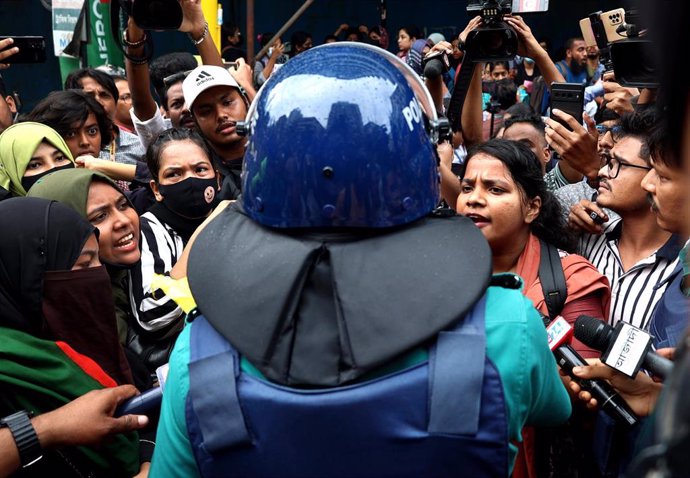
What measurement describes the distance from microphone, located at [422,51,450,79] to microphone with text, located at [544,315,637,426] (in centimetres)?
155

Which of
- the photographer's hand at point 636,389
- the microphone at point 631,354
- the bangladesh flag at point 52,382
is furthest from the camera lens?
the photographer's hand at point 636,389

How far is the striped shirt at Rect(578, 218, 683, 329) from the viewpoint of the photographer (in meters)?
2.47

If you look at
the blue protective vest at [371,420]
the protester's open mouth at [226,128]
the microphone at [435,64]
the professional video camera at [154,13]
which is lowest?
the protester's open mouth at [226,128]

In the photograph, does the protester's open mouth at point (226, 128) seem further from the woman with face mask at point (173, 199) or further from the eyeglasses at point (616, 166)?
the eyeglasses at point (616, 166)

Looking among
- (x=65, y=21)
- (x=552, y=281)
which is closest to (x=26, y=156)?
(x=552, y=281)

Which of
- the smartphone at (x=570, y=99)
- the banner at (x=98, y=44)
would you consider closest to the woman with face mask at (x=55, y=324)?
the smartphone at (x=570, y=99)

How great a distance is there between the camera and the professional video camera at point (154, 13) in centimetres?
320

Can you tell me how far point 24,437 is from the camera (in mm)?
1791

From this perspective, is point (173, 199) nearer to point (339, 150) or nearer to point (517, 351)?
point (339, 150)

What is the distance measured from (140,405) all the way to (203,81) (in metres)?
1.95

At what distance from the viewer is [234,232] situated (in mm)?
1371

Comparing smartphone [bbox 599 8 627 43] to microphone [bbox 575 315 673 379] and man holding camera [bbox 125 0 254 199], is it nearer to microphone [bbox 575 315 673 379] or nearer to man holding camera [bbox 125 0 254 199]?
man holding camera [bbox 125 0 254 199]

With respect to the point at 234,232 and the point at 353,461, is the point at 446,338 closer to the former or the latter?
the point at 353,461

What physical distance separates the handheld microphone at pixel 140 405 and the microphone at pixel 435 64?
189 cm
